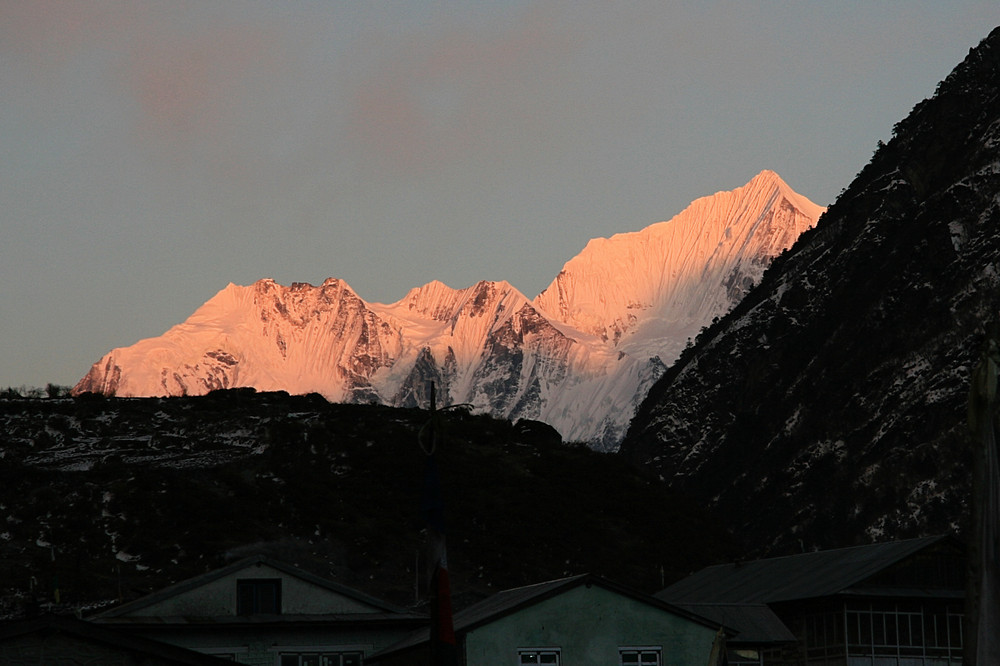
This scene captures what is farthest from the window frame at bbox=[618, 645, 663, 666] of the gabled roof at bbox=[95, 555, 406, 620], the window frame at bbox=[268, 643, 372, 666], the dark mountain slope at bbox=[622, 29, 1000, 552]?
the dark mountain slope at bbox=[622, 29, 1000, 552]

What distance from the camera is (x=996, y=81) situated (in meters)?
178

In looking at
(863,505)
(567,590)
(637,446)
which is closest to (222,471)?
(863,505)

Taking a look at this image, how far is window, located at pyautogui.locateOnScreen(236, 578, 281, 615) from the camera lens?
163ft

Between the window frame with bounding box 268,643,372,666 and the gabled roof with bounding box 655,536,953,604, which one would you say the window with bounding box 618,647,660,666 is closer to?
the window frame with bounding box 268,643,372,666

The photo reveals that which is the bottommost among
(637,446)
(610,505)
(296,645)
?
(296,645)

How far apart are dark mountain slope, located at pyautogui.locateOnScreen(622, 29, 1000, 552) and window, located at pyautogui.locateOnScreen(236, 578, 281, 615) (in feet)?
269

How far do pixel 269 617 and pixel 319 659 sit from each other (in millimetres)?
1979

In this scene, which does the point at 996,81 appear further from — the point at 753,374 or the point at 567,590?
the point at 567,590

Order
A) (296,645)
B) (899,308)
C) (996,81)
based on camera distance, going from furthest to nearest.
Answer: (996,81), (899,308), (296,645)

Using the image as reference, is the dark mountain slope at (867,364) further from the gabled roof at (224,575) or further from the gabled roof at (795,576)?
the gabled roof at (224,575)

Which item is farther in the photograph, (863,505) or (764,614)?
(863,505)

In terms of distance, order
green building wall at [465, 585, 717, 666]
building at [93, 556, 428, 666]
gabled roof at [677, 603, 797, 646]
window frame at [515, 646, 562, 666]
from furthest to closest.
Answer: gabled roof at [677, 603, 797, 646] < building at [93, 556, 428, 666] < window frame at [515, 646, 562, 666] < green building wall at [465, 585, 717, 666]

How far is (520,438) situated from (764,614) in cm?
7934

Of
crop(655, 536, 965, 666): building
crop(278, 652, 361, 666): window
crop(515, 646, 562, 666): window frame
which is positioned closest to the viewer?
crop(515, 646, 562, 666): window frame
